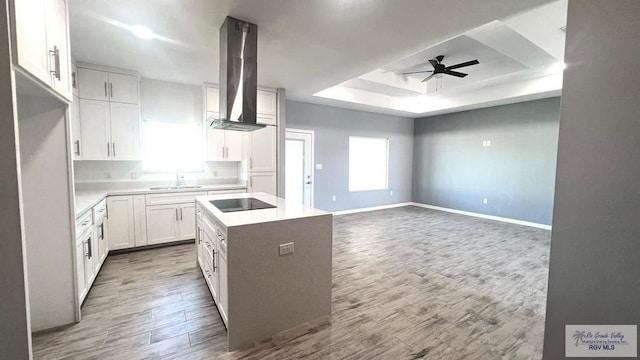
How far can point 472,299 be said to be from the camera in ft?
8.52

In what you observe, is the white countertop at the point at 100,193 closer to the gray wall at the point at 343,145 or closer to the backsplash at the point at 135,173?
the backsplash at the point at 135,173

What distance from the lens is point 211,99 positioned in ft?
14.2

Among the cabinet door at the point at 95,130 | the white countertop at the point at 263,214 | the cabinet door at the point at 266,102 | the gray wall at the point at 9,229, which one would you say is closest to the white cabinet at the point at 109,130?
the cabinet door at the point at 95,130

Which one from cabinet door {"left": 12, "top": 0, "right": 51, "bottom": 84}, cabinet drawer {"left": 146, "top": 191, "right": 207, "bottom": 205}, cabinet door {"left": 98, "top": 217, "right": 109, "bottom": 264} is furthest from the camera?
cabinet drawer {"left": 146, "top": 191, "right": 207, "bottom": 205}

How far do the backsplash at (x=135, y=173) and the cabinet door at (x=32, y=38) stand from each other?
2.79 metres

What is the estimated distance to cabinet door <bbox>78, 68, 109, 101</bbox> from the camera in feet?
11.6

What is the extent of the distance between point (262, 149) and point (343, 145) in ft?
7.84

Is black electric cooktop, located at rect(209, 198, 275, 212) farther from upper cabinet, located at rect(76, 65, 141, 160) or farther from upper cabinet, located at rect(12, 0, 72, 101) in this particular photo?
upper cabinet, located at rect(76, 65, 141, 160)

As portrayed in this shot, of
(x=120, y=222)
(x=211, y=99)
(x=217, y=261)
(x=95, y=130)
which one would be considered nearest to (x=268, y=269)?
(x=217, y=261)

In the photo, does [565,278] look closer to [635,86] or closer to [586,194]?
[586,194]

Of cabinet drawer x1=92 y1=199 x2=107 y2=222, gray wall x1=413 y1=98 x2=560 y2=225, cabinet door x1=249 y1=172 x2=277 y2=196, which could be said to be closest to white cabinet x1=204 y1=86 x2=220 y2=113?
cabinet door x1=249 y1=172 x2=277 y2=196

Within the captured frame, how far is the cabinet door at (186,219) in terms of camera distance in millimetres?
4086

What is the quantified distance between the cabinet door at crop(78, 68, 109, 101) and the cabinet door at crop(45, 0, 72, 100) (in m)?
1.85

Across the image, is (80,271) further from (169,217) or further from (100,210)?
(169,217)
